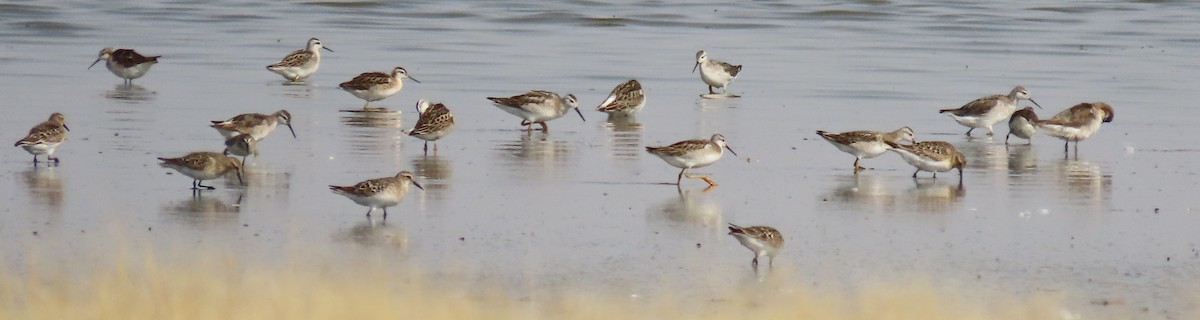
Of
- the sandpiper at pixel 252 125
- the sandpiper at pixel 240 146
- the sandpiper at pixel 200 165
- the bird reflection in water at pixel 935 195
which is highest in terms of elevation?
the sandpiper at pixel 252 125

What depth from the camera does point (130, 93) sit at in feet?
76.5

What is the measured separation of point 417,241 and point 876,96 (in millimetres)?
12476

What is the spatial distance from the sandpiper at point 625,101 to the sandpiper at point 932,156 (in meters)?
5.61

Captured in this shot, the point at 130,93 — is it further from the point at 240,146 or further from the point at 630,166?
the point at 630,166

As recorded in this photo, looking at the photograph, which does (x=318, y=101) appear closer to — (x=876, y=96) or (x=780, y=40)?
(x=876, y=96)

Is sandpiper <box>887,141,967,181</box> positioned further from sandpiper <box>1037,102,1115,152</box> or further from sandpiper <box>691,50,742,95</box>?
sandpiper <box>691,50,742,95</box>

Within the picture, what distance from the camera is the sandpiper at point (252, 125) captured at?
17.2 meters

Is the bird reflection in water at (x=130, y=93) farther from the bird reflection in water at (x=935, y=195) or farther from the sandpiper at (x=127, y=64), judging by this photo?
the bird reflection in water at (x=935, y=195)

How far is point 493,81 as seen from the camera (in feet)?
83.3

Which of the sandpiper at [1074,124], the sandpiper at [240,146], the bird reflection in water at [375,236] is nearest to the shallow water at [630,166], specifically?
the bird reflection in water at [375,236]

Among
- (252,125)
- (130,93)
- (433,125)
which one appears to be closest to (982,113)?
(433,125)

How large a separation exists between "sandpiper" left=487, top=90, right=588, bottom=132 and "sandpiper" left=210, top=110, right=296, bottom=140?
2.75 m

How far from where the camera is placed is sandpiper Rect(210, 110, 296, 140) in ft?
56.5

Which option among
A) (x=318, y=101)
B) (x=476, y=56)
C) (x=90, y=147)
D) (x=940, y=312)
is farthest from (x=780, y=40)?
(x=940, y=312)
